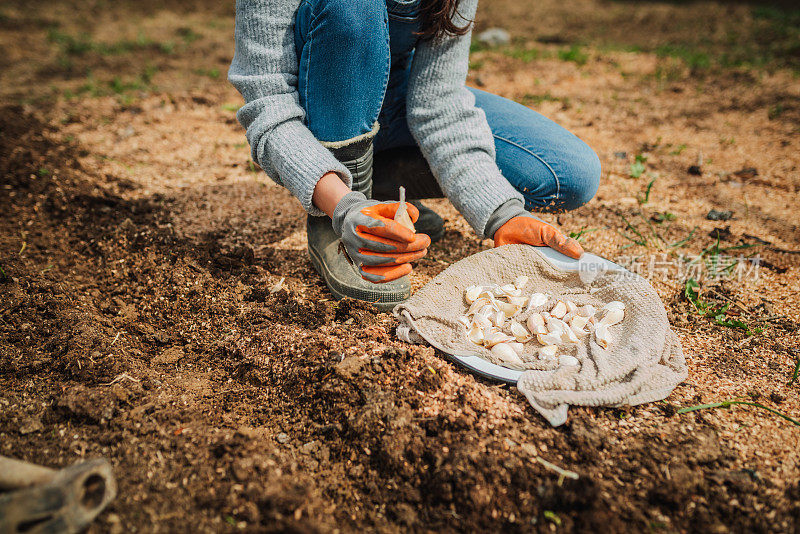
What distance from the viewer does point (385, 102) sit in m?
1.75

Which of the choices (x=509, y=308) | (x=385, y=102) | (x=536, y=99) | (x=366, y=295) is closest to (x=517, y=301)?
(x=509, y=308)

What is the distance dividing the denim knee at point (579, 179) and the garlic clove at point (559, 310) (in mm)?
482

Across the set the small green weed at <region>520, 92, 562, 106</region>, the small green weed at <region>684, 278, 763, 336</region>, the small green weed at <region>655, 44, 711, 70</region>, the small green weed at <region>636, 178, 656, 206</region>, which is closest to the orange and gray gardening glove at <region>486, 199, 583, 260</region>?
the small green weed at <region>684, 278, 763, 336</region>

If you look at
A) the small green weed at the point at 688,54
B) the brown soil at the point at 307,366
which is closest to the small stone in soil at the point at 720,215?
the brown soil at the point at 307,366

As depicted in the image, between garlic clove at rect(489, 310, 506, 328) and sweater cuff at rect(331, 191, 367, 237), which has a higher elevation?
sweater cuff at rect(331, 191, 367, 237)

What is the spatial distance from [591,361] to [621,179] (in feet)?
4.76

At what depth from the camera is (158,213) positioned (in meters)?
2.12

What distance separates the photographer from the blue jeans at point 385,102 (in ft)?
4.58

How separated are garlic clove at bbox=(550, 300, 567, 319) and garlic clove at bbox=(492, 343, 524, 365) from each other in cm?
18

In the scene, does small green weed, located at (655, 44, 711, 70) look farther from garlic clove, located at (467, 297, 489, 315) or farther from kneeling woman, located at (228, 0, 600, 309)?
garlic clove, located at (467, 297, 489, 315)

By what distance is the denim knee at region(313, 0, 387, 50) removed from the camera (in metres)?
1.37

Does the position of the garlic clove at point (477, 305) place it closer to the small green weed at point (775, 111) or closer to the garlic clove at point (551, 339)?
the garlic clove at point (551, 339)

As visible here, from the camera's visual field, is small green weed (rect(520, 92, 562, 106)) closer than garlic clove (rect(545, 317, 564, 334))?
No

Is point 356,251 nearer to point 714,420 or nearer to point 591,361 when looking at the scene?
point 591,361
